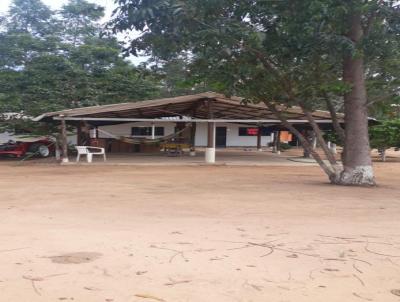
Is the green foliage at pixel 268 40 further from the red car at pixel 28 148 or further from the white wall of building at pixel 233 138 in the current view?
the white wall of building at pixel 233 138

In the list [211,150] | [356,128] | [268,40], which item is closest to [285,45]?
[268,40]

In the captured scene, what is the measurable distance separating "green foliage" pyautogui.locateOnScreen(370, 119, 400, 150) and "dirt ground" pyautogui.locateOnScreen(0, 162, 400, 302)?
13275 mm

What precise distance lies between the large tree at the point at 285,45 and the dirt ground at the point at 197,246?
265 centimetres

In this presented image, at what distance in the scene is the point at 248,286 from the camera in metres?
4.12

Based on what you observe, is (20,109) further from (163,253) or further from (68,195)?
(163,253)

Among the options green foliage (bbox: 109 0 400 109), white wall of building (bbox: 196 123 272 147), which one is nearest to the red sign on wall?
white wall of building (bbox: 196 123 272 147)

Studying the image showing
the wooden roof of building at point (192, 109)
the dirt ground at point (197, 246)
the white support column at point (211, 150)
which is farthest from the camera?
the white support column at point (211, 150)

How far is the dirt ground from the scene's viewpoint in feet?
13.2

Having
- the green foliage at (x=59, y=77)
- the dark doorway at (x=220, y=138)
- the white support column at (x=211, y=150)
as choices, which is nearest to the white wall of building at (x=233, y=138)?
the dark doorway at (x=220, y=138)

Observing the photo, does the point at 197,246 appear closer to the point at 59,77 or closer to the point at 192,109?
the point at 192,109

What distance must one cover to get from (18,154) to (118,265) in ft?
65.2

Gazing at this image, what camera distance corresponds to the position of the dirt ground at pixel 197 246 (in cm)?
402

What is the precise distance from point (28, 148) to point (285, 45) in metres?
15.9

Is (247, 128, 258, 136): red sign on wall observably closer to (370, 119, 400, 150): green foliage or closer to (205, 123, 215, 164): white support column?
(370, 119, 400, 150): green foliage
